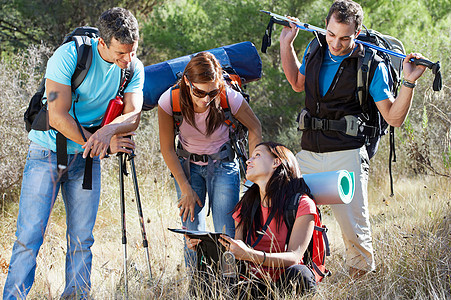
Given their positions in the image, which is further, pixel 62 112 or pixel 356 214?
pixel 356 214

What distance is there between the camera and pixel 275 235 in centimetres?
332

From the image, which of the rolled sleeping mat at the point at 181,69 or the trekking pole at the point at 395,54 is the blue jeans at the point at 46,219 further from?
the trekking pole at the point at 395,54

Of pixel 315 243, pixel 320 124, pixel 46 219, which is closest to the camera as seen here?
pixel 315 243

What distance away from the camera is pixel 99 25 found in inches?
129

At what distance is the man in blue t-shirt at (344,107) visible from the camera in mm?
3586

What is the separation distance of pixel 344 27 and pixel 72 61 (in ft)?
5.75

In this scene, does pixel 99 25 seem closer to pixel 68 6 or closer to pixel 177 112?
pixel 177 112

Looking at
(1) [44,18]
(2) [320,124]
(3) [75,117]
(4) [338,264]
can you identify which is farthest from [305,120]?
(1) [44,18]

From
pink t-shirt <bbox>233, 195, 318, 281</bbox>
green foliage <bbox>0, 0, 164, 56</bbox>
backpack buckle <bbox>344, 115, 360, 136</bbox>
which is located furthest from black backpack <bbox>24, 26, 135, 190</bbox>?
green foliage <bbox>0, 0, 164, 56</bbox>

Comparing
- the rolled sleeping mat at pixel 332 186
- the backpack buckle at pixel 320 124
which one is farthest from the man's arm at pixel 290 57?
the rolled sleeping mat at pixel 332 186

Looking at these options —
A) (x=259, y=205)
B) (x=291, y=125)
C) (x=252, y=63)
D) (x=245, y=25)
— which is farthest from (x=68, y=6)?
(x=259, y=205)

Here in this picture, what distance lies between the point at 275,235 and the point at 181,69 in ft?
4.85

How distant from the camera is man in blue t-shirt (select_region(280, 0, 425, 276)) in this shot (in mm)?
3586

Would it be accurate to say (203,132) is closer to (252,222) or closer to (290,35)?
(252,222)
